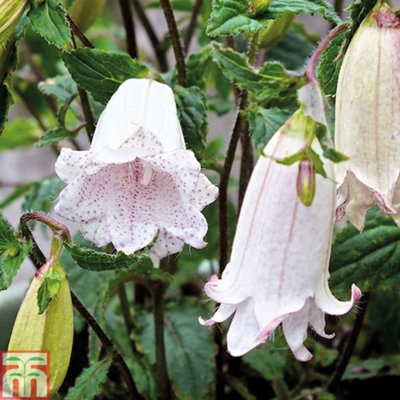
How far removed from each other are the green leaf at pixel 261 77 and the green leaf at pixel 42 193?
16.2 inches

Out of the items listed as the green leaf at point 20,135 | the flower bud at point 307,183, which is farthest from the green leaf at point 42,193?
the flower bud at point 307,183

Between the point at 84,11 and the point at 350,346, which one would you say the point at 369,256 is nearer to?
the point at 350,346

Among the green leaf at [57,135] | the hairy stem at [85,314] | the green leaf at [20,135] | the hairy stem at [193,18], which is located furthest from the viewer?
the green leaf at [20,135]

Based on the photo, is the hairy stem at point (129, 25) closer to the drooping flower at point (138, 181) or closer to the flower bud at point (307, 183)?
the drooping flower at point (138, 181)

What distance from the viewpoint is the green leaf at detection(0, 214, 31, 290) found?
17.9 inches

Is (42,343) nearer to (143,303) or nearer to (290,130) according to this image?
(290,130)

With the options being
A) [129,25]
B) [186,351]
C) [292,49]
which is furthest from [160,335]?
[292,49]

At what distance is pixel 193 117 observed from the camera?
0.53m

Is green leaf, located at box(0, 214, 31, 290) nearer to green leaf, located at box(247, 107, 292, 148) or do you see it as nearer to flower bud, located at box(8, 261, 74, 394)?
flower bud, located at box(8, 261, 74, 394)

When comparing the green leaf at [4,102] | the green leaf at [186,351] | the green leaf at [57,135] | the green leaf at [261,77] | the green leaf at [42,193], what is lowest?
the green leaf at [186,351]

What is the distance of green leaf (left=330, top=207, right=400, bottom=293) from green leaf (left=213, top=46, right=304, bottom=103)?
214mm

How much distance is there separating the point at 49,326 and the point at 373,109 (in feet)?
0.79

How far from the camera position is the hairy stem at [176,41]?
0.51m

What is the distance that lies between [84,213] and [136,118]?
72 millimetres
